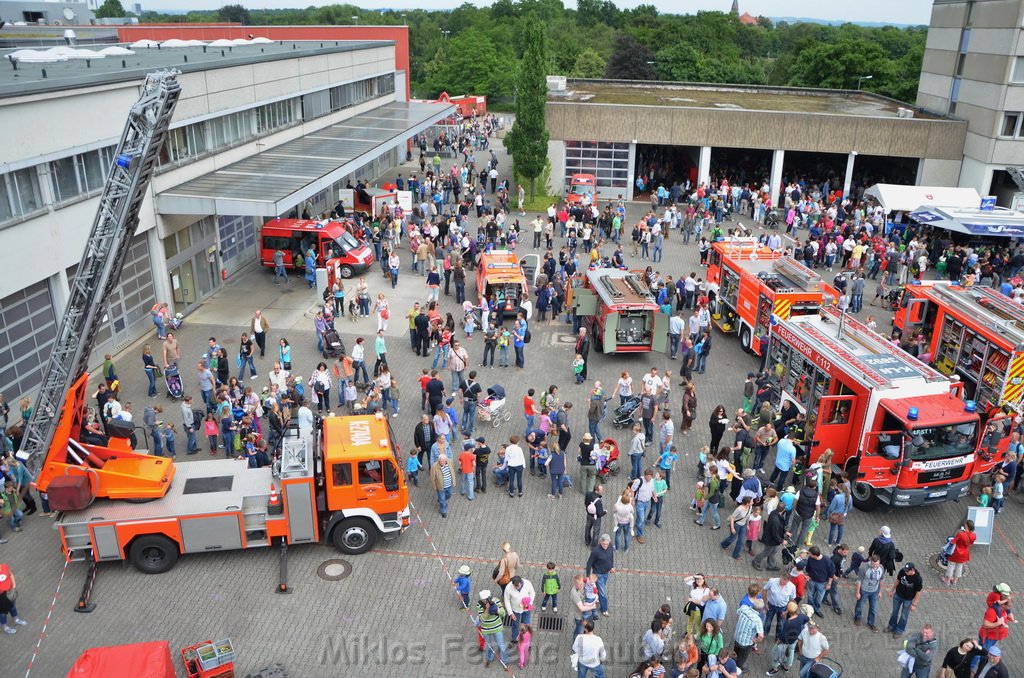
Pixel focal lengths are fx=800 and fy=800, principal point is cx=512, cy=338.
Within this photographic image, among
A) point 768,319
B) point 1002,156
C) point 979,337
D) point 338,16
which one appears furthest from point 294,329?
point 338,16

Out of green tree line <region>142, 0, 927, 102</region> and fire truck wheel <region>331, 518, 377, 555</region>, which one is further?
green tree line <region>142, 0, 927, 102</region>

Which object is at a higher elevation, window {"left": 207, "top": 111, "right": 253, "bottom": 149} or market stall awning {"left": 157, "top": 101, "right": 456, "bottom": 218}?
window {"left": 207, "top": 111, "right": 253, "bottom": 149}

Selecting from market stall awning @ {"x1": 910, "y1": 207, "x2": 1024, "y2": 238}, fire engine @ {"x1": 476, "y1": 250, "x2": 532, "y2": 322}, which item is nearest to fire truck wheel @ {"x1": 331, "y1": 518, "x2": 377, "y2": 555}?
fire engine @ {"x1": 476, "y1": 250, "x2": 532, "y2": 322}

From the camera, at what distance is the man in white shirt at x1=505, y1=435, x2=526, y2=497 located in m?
15.7

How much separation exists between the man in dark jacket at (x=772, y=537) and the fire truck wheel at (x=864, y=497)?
2375 millimetres

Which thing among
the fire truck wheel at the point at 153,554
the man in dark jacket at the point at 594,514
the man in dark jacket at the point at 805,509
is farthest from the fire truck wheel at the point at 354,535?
the man in dark jacket at the point at 805,509

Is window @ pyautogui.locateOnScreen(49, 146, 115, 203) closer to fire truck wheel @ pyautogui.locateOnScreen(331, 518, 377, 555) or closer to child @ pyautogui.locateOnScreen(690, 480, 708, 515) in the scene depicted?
fire truck wheel @ pyautogui.locateOnScreen(331, 518, 377, 555)

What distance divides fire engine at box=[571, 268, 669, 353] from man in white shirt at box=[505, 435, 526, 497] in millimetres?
6895

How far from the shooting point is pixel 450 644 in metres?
12.3

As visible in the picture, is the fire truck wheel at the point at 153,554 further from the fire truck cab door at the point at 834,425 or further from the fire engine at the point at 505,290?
the fire engine at the point at 505,290

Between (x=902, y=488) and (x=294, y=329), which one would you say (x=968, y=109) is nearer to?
(x=902, y=488)

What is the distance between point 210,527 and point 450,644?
4.48 m

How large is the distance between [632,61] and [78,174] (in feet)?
264

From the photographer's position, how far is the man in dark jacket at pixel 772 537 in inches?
535
